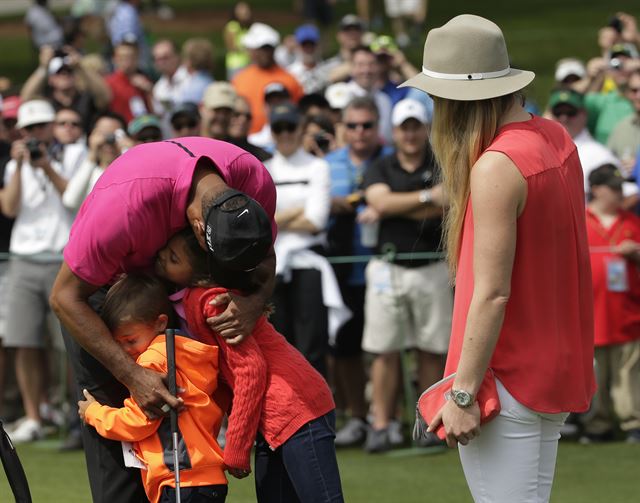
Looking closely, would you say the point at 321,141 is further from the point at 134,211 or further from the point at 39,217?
the point at 134,211

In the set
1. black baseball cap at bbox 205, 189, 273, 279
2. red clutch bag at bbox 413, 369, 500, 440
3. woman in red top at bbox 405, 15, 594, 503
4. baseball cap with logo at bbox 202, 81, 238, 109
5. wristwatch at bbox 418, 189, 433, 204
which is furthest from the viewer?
baseball cap with logo at bbox 202, 81, 238, 109

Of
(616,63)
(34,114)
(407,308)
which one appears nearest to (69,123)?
(34,114)

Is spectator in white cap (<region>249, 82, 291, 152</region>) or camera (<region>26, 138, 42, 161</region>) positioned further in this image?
spectator in white cap (<region>249, 82, 291, 152</region>)

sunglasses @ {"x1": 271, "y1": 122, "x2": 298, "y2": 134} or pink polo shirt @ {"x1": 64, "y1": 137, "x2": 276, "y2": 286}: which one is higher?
pink polo shirt @ {"x1": 64, "y1": 137, "x2": 276, "y2": 286}

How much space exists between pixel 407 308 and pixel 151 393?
170 inches

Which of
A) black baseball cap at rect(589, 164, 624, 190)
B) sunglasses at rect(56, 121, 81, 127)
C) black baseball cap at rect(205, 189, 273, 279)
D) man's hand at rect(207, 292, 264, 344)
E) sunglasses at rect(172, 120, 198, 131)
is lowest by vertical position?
black baseball cap at rect(589, 164, 624, 190)

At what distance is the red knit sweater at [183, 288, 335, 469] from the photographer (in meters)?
4.45

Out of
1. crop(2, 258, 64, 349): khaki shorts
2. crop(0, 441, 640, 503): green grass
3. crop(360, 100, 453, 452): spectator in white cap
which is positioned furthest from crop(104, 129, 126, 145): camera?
crop(0, 441, 640, 503): green grass

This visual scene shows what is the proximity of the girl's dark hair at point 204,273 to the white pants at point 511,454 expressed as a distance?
3.29 feet

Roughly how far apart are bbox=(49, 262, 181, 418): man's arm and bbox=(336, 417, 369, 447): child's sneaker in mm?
4453

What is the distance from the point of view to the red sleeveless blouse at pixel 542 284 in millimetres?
3893

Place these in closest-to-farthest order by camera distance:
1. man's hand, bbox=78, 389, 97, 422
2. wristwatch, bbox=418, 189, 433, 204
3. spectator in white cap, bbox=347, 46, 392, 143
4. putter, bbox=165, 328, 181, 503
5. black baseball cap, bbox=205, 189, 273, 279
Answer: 1. black baseball cap, bbox=205, 189, 273, 279
2. putter, bbox=165, 328, 181, 503
3. man's hand, bbox=78, 389, 97, 422
4. wristwatch, bbox=418, 189, 433, 204
5. spectator in white cap, bbox=347, 46, 392, 143

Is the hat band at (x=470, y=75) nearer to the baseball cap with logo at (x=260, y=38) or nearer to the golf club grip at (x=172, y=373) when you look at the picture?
the golf club grip at (x=172, y=373)

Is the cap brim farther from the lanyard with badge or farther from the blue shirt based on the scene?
the blue shirt
